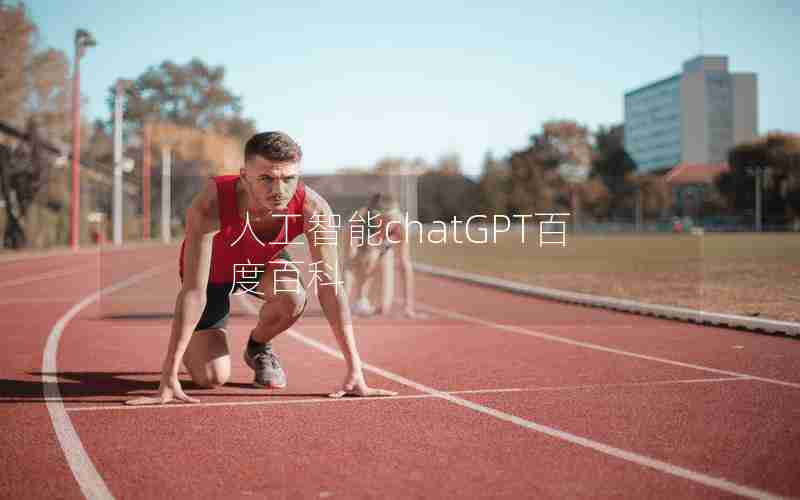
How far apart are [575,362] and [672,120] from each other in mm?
143171

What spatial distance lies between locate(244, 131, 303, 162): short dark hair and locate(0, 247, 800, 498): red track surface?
1679mm

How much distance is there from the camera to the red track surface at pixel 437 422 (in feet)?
12.6

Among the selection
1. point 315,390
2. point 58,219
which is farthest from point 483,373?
point 58,219

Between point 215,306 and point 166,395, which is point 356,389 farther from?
point 215,306

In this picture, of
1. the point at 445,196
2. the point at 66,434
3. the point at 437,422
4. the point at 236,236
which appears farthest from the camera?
the point at 445,196

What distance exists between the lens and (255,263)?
248 inches

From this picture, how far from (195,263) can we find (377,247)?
23.9 ft

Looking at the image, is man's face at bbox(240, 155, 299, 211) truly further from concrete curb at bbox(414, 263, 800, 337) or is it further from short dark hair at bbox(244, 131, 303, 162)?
concrete curb at bbox(414, 263, 800, 337)

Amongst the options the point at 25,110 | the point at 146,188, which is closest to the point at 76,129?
the point at 25,110

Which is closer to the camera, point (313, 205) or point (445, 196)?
point (313, 205)

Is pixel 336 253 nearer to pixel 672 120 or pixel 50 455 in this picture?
pixel 50 455

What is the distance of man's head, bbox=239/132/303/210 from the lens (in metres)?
4.98

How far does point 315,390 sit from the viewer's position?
628 cm

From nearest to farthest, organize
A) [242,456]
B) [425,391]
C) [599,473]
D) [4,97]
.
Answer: [599,473] < [242,456] < [425,391] < [4,97]
